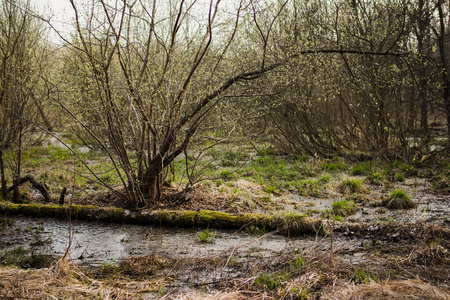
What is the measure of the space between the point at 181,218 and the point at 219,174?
3.76 m

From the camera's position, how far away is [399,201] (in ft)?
21.3

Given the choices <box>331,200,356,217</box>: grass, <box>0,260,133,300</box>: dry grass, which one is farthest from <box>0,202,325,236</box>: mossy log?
<box>0,260,133,300</box>: dry grass

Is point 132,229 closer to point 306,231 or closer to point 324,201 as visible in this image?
point 306,231

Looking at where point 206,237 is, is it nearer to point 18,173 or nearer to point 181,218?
point 181,218

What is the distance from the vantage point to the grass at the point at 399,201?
646 centimetres

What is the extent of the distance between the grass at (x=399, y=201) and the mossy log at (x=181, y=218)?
1924 millimetres

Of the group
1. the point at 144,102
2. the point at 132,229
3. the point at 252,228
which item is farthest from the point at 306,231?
the point at 144,102

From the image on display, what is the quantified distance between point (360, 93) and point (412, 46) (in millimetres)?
1958

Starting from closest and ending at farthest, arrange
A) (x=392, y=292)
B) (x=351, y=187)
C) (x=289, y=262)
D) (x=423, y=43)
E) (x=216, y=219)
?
(x=392, y=292) → (x=289, y=262) → (x=216, y=219) → (x=351, y=187) → (x=423, y=43)

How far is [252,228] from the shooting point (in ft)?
18.7

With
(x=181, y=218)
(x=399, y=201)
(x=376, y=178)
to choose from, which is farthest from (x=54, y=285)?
(x=376, y=178)

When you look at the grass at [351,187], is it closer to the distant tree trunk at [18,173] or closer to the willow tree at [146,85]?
the willow tree at [146,85]

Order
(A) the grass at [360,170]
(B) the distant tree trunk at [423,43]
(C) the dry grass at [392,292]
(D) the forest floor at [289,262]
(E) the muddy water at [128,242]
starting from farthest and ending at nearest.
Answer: (A) the grass at [360,170] → (B) the distant tree trunk at [423,43] → (E) the muddy water at [128,242] → (D) the forest floor at [289,262] → (C) the dry grass at [392,292]

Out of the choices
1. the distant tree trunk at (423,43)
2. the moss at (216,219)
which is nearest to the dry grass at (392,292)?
the moss at (216,219)
